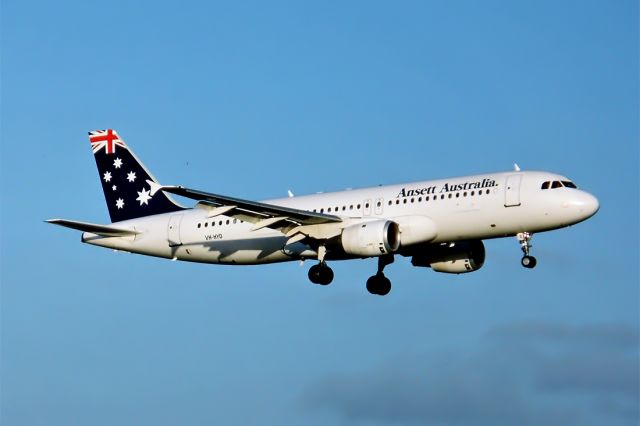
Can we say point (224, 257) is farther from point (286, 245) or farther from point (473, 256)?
point (473, 256)

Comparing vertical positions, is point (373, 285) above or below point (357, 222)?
below

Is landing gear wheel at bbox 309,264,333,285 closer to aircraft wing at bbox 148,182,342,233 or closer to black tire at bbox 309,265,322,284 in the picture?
black tire at bbox 309,265,322,284

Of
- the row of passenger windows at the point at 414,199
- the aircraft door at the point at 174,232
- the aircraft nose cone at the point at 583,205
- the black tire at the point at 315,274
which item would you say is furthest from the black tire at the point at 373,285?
the aircraft nose cone at the point at 583,205

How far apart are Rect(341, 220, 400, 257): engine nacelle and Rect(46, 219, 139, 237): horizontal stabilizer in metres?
12.3

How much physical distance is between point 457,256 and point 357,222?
5729mm

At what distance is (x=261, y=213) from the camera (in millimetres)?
64125

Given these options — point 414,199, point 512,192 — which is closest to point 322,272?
point 414,199

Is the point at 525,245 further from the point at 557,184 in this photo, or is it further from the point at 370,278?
the point at 370,278

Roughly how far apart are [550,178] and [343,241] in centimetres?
918

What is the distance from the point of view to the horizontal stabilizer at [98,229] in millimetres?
67250

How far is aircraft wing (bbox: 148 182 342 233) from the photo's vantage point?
2434 inches

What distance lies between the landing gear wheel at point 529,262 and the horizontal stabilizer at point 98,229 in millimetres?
19559

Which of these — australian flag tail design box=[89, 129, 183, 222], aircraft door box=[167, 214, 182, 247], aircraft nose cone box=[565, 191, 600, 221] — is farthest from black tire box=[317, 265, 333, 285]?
aircraft nose cone box=[565, 191, 600, 221]

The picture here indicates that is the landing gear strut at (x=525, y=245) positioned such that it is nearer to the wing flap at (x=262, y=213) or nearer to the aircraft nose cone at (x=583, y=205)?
the aircraft nose cone at (x=583, y=205)
